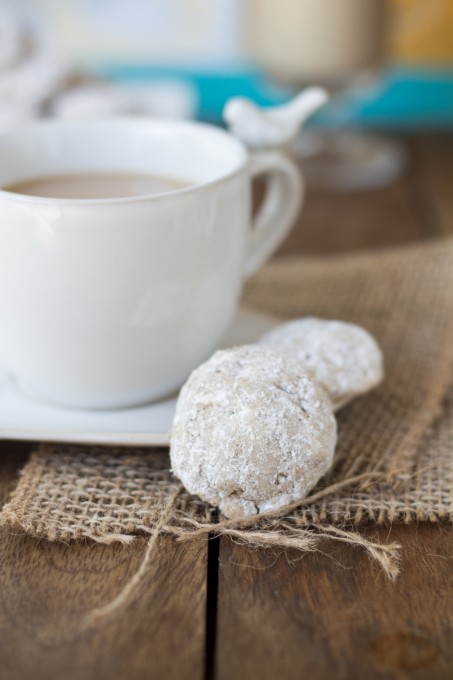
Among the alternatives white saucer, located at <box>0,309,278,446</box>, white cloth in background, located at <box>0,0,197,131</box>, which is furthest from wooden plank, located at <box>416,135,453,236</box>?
white saucer, located at <box>0,309,278,446</box>

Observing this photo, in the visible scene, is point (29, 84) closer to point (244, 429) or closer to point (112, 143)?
point (112, 143)

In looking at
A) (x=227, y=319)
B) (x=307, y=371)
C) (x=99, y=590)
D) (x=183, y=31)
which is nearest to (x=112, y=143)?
(x=227, y=319)

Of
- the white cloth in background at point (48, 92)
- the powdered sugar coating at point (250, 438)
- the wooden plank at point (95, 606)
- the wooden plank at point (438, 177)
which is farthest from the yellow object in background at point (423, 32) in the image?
the wooden plank at point (95, 606)

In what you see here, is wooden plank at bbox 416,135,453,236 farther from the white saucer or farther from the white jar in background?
the white saucer

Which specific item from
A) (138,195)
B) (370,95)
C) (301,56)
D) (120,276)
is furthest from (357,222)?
(120,276)

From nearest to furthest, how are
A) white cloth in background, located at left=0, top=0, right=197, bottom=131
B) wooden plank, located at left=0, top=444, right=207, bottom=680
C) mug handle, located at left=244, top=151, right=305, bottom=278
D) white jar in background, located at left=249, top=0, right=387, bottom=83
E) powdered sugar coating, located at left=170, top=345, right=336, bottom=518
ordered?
1. wooden plank, located at left=0, top=444, right=207, bottom=680
2. powdered sugar coating, located at left=170, top=345, right=336, bottom=518
3. mug handle, located at left=244, top=151, right=305, bottom=278
4. white cloth in background, located at left=0, top=0, right=197, bottom=131
5. white jar in background, located at left=249, top=0, right=387, bottom=83

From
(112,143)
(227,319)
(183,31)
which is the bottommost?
(183,31)

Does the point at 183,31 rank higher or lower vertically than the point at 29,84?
lower
